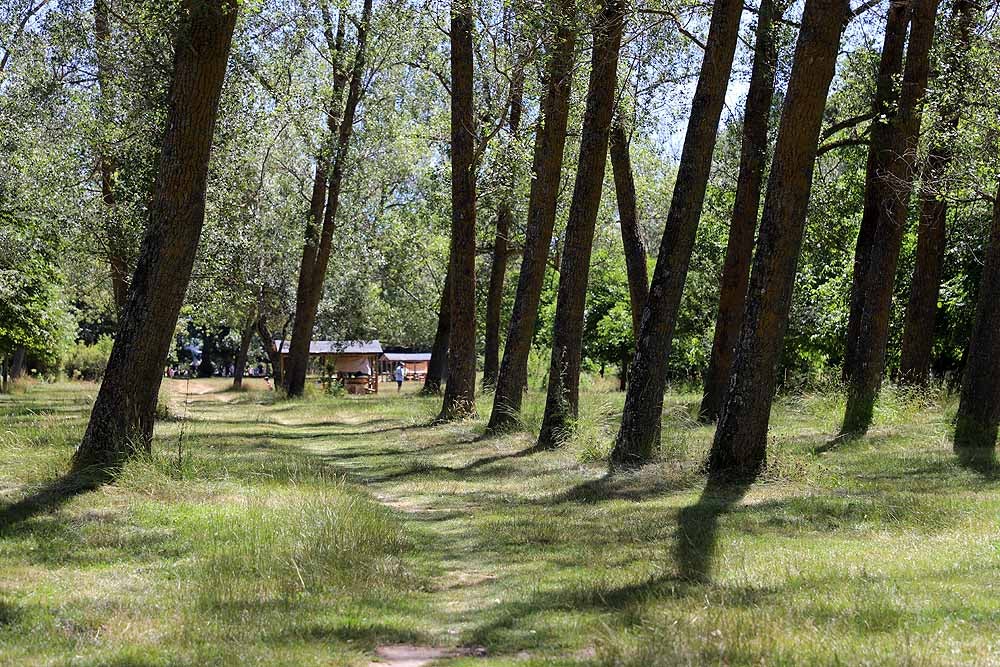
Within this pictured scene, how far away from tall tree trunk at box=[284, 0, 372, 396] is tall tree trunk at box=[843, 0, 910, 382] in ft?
51.0

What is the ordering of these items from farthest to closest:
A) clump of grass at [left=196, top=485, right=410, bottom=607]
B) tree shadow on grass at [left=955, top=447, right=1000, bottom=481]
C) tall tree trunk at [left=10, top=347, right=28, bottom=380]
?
1. tall tree trunk at [left=10, top=347, right=28, bottom=380]
2. tree shadow on grass at [left=955, top=447, right=1000, bottom=481]
3. clump of grass at [left=196, top=485, right=410, bottom=607]

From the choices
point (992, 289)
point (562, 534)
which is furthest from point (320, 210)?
point (562, 534)

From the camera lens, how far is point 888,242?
17016 millimetres

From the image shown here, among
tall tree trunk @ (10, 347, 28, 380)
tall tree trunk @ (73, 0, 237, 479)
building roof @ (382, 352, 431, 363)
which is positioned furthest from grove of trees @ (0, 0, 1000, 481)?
building roof @ (382, 352, 431, 363)

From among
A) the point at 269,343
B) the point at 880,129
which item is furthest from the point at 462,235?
the point at 269,343

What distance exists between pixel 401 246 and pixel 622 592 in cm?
3660

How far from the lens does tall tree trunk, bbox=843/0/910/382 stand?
1775 cm

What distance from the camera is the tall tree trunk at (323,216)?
30995 millimetres

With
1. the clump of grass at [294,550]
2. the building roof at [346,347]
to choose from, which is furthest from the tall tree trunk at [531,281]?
the building roof at [346,347]

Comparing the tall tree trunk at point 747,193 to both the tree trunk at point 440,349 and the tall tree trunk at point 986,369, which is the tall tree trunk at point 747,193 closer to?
the tall tree trunk at point 986,369

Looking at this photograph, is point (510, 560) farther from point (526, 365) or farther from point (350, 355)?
point (350, 355)

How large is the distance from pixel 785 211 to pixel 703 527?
4.07 meters

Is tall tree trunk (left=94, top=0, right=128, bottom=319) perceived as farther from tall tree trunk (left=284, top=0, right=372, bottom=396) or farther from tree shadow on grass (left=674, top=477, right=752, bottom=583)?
tree shadow on grass (left=674, top=477, right=752, bottom=583)

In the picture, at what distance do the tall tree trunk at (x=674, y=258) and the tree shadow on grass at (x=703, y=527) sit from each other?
6.36 feet
